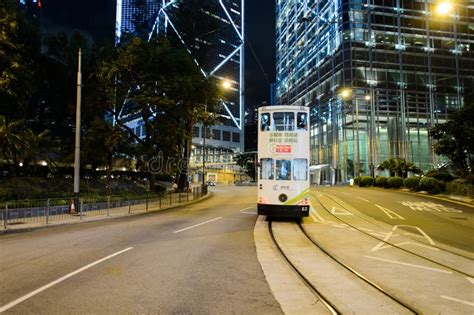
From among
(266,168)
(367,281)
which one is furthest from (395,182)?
(367,281)

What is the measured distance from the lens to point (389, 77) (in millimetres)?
60094

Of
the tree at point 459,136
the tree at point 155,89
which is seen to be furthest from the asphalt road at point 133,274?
the tree at point 459,136

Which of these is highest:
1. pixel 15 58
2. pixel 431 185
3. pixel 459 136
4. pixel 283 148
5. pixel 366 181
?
pixel 15 58

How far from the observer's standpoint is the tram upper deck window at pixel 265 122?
650 inches

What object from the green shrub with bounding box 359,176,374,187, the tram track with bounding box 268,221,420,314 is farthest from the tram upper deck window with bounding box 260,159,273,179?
the green shrub with bounding box 359,176,374,187

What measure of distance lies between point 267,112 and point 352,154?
45.3m

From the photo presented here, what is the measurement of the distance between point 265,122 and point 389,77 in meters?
50.0

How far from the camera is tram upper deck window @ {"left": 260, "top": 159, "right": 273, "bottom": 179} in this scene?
16.3 metres

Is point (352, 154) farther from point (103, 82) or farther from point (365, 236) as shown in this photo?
point (365, 236)

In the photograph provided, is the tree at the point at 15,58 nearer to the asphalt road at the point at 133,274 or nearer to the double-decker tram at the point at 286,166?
the asphalt road at the point at 133,274

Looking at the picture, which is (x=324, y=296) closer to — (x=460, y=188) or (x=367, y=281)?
(x=367, y=281)

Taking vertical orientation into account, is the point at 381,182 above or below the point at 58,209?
above

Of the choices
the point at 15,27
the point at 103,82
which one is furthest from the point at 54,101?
the point at 15,27
